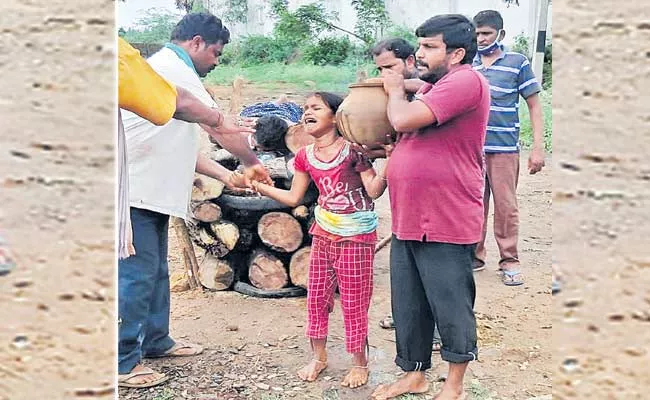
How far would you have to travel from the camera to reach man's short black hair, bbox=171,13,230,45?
3604 mm

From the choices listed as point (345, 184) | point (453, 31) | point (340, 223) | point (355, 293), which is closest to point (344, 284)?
point (355, 293)

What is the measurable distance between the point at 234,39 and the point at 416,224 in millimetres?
4521

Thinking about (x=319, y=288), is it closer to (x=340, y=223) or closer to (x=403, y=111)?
(x=340, y=223)

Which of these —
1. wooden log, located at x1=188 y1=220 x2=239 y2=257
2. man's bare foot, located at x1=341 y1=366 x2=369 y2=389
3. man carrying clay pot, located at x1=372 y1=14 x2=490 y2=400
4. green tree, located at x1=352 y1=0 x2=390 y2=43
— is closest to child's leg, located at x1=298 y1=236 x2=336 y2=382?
man's bare foot, located at x1=341 y1=366 x2=369 y2=389

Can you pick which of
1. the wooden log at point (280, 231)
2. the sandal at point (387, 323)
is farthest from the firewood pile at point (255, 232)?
the sandal at point (387, 323)

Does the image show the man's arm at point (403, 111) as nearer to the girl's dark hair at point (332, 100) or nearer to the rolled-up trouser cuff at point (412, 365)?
the girl's dark hair at point (332, 100)

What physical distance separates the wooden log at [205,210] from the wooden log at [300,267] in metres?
0.54

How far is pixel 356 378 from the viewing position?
11.7ft

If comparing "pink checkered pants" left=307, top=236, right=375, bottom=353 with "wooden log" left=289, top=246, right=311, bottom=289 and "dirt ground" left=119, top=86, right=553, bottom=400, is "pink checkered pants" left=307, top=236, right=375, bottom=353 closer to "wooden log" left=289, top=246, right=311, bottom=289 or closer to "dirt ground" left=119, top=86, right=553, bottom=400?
"dirt ground" left=119, top=86, right=553, bottom=400

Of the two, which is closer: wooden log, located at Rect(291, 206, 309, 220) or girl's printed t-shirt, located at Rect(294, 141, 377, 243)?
girl's printed t-shirt, located at Rect(294, 141, 377, 243)

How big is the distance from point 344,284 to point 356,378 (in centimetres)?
46

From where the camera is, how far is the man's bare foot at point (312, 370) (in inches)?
144

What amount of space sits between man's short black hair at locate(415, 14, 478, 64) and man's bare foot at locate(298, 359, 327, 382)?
1.59 m

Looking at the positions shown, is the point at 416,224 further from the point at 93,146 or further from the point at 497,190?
the point at 497,190
